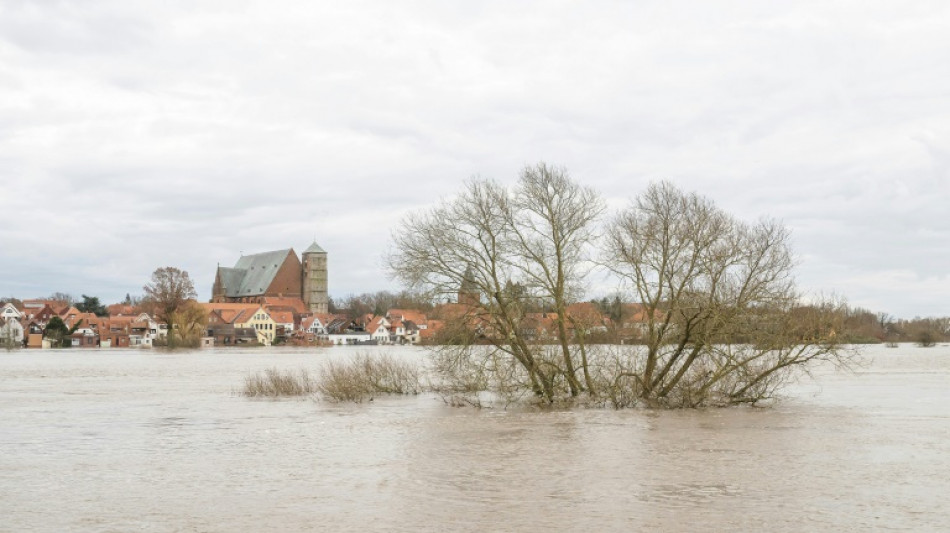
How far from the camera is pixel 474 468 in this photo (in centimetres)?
1962

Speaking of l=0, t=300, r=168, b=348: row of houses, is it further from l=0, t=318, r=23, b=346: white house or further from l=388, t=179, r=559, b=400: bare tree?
l=388, t=179, r=559, b=400: bare tree

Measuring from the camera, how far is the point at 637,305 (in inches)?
1240

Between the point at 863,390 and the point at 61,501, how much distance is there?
1385 inches

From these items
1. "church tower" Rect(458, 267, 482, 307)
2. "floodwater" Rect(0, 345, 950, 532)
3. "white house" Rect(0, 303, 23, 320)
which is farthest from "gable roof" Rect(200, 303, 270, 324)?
"church tower" Rect(458, 267, 482, 307)

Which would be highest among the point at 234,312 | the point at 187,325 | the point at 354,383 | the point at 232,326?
the point at 234,312

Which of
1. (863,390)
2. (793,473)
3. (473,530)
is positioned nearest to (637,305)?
(793,473)

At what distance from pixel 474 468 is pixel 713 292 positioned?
13.0 metres

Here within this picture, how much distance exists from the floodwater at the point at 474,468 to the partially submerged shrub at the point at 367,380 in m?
1.91

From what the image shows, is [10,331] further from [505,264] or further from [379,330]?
[505,264]

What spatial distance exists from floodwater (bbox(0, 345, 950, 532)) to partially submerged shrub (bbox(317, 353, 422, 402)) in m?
1.91

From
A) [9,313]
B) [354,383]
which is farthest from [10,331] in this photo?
[354,383]

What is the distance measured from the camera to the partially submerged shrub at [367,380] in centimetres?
3691

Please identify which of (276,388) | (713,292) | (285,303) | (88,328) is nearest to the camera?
(713,292)

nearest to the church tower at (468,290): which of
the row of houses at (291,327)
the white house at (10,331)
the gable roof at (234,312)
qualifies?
the white house at (10,331)
